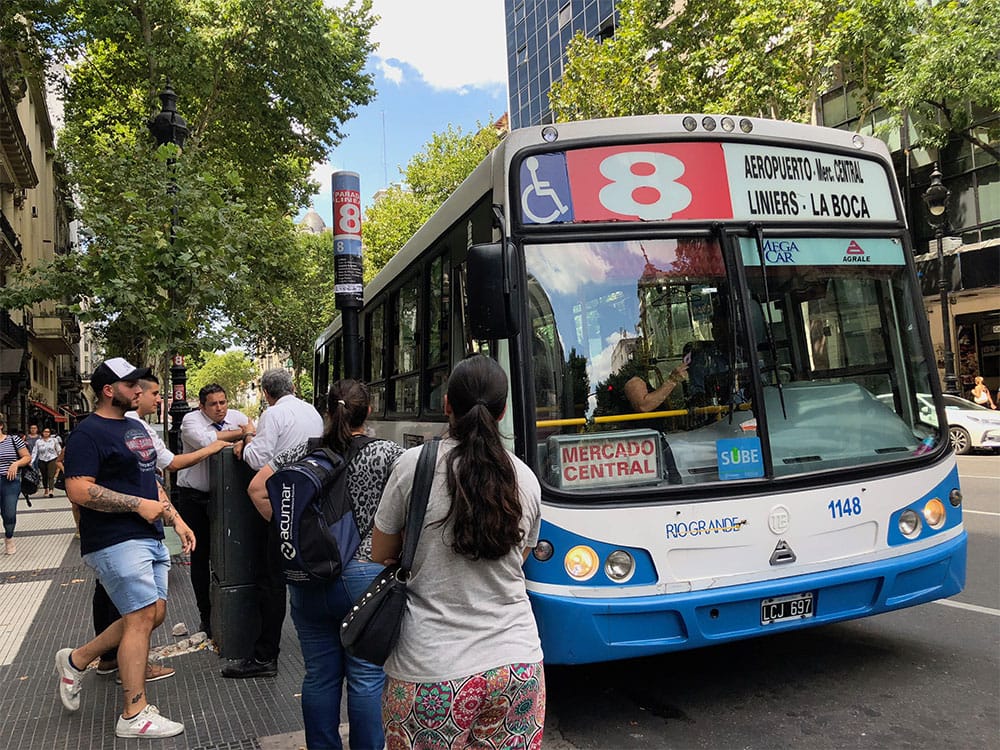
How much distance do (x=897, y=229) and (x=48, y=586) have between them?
8253 mm

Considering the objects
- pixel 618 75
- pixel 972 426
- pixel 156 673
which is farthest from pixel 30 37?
pixel 972 426

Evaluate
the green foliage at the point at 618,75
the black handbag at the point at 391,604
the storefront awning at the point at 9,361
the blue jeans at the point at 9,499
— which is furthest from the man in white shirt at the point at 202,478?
the storefront awning at the point at 9,361

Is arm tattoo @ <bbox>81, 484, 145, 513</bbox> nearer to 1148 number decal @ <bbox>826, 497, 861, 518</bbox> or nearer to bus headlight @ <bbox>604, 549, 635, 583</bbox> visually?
bus headlight @ <bbox>604, 549, 635, 583</bbox>

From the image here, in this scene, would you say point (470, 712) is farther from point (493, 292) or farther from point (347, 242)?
point (347, 242)

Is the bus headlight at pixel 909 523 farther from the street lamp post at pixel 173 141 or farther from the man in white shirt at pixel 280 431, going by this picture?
the street lamp post at pixel 173 141

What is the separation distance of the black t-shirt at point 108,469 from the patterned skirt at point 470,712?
2.43m

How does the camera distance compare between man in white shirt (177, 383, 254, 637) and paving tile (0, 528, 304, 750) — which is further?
man in white shirt (177, 383, 254, 637)

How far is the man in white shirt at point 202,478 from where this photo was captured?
17.9 ft

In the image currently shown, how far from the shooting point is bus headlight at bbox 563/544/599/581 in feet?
12.6

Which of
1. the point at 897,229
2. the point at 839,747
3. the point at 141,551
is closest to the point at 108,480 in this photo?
the point at 141,551

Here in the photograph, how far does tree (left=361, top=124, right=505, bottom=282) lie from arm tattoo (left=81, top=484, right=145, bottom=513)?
105 feet

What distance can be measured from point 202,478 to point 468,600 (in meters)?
3.77

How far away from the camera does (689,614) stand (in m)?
3.84

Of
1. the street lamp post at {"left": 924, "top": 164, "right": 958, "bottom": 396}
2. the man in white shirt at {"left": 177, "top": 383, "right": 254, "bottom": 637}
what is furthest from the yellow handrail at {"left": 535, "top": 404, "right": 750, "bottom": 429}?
the street lamp post at {"left": 924, "top": 164, "right": 958, "bottom": 396}
